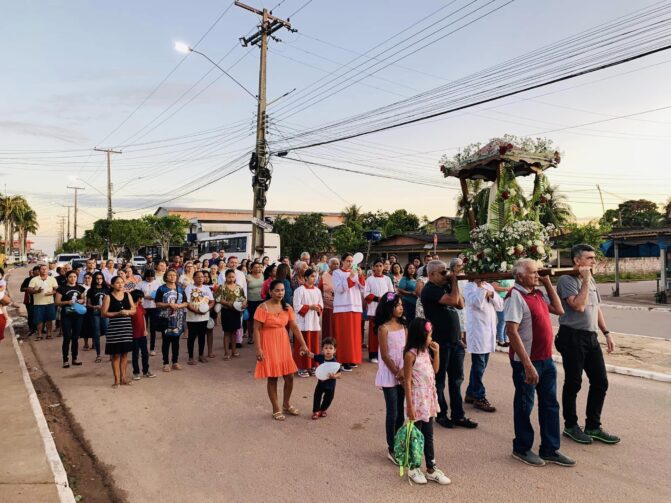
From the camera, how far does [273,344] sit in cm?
570

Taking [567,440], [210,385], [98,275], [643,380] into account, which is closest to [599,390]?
[567,440]

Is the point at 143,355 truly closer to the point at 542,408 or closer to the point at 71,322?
the point at 71,322

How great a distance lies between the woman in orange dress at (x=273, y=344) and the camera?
5.64 metres

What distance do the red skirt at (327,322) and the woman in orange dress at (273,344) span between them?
294 centimetres

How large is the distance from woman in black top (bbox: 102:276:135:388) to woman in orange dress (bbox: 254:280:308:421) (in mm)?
2633

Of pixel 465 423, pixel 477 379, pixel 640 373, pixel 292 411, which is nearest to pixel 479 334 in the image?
pixel 477 379

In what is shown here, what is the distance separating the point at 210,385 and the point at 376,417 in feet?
9.22

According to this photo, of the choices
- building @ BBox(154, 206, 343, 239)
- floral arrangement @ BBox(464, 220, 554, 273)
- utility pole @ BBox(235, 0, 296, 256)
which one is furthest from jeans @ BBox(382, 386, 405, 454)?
building @ BBox(154, 206, 343, 239)

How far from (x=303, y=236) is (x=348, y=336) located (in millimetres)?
34598

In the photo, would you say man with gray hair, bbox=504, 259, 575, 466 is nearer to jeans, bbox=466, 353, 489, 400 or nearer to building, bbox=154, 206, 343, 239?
jeans, bbox=466, 353, 489, 400

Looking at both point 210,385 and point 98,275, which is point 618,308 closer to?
point 210,385

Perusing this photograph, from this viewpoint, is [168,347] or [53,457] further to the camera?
[168,347]

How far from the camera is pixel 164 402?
6.47 m

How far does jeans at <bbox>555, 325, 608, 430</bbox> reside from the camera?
479cm
